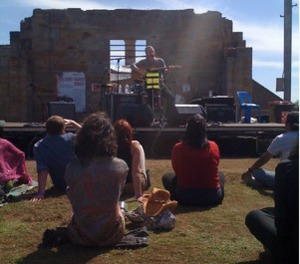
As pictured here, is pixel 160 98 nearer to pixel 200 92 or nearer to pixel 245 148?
pixel 245 148

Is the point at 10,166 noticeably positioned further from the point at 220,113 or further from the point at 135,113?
the point at 220,113

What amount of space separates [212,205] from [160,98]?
19.0 feet

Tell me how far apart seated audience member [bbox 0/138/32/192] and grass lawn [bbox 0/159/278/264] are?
0.48m

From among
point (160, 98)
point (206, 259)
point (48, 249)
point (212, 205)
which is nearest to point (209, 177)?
point (212, 205)

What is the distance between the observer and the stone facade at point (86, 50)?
18969 millimetres

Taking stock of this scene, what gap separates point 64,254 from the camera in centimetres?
378

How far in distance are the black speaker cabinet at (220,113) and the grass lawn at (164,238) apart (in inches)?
257

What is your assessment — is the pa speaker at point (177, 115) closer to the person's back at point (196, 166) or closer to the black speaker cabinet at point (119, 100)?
the black speaker cabinet at point (119, 100)

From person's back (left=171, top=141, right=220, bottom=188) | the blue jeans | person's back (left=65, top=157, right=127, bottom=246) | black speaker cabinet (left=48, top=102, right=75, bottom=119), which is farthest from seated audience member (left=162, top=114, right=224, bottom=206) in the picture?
black speaker cabinet (left=48, top=102, right=75, bottom=119)

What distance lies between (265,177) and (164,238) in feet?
9.22

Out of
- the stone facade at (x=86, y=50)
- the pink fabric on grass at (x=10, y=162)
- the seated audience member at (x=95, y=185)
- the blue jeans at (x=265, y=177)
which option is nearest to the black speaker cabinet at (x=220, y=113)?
the blue jeans at (x=265, y=177)

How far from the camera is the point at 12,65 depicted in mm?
18922

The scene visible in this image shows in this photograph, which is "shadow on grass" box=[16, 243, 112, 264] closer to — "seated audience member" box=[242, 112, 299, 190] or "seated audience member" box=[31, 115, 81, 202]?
"seated audience member" box=[31, 115, 81, 202]

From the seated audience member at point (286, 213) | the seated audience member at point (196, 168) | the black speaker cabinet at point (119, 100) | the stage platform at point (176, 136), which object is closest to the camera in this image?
the seated audience member at point (286, 213)
